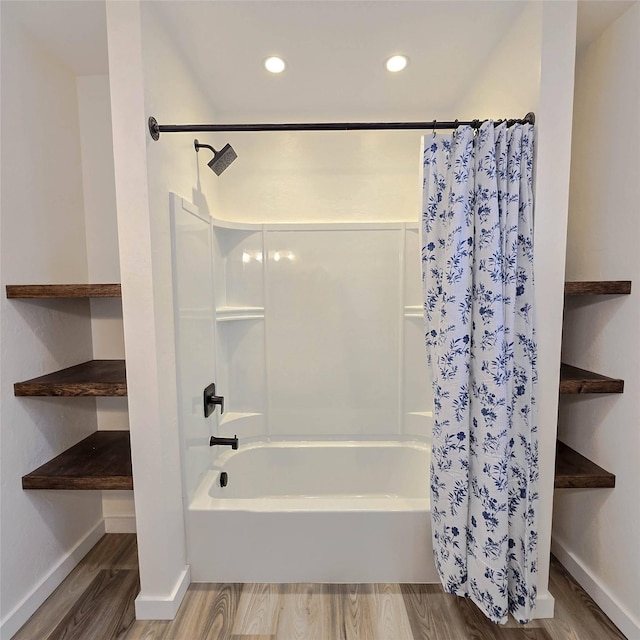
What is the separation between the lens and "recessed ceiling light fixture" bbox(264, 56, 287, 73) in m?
1.73

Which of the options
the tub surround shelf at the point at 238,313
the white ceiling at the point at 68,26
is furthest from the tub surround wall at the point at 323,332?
the white ceiling at the point at 68,26

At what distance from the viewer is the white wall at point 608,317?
141 centimetres

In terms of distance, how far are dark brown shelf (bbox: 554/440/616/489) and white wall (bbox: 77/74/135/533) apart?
209 centimetres

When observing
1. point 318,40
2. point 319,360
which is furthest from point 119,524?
point 318,40

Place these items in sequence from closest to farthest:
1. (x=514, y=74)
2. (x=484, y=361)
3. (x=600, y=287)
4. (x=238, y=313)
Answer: (x=484, y=361) < (x=600, y=287) < (x=514, y=74) < (x=238, y=313)

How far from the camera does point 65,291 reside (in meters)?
1.45

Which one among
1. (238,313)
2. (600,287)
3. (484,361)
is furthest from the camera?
(238,313)

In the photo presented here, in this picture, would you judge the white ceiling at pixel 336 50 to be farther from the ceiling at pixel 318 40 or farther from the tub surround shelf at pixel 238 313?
the tub surround shelf at pixel 238 313

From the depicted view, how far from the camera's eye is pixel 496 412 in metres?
1.31

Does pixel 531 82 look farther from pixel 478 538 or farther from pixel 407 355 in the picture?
pixel 478 538

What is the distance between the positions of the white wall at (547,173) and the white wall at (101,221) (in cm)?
189

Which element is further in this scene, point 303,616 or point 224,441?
point 224,441

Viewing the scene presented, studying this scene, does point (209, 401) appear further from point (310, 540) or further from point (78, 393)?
point (310, 540)

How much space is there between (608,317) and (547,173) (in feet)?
2.10
